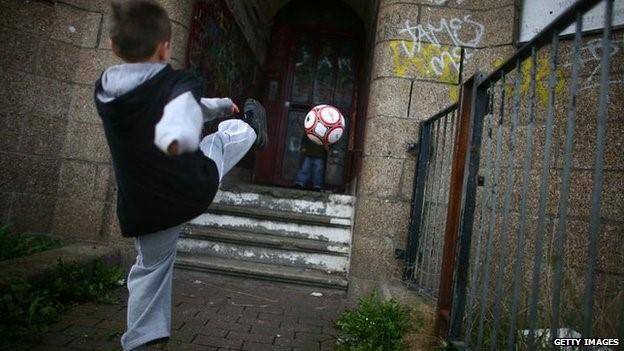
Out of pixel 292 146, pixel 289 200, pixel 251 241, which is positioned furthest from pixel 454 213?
pixel 292 146

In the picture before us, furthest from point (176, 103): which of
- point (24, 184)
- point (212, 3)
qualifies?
point (212, 3)

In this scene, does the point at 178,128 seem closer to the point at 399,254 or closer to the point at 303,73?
the point at 399,254

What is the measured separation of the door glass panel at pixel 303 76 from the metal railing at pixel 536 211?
3.76 metres

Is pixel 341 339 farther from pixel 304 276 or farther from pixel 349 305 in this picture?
pixel 304 276

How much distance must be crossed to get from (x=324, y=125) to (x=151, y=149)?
279cm

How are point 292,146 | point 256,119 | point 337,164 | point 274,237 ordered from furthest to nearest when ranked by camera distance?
point 292,146, point 337,164, point 274,237, point 256,119

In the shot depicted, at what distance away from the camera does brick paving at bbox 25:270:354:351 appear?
86.0 inches

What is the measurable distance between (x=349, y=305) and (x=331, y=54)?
4945 mm

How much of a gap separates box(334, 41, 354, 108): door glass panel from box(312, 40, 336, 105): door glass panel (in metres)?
0.11

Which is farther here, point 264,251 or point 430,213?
point 264,251

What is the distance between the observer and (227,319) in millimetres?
2639

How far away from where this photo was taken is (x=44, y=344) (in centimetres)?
201

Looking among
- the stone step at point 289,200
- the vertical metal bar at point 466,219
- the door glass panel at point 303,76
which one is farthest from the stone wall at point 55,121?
the door glass panel at point 303,76

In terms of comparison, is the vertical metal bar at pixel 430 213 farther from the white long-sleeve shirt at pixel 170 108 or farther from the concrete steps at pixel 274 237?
the white long-sleeve shirt at pixel 170 108
